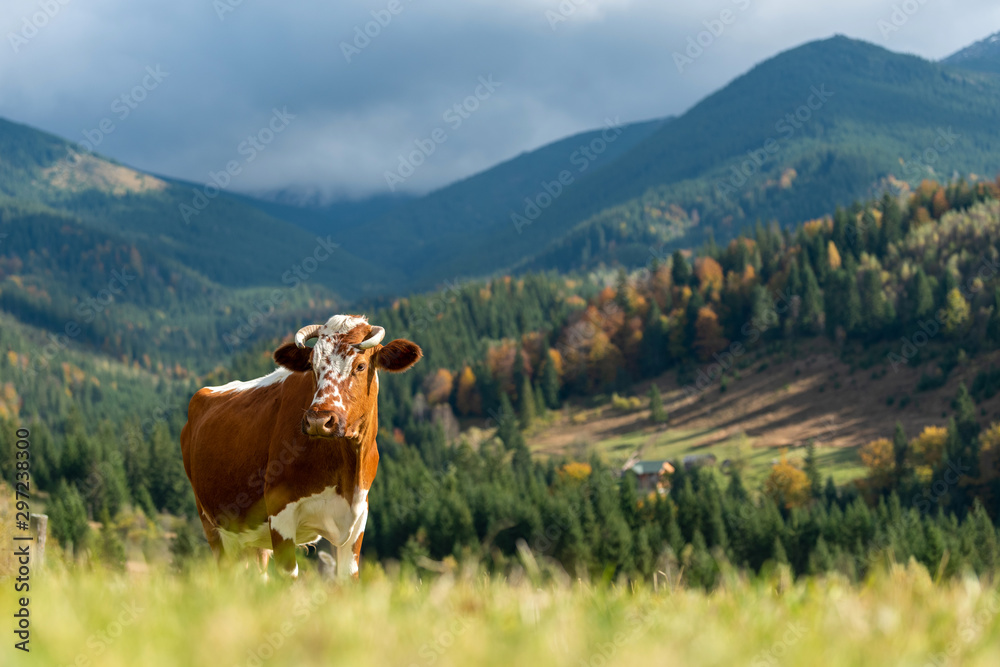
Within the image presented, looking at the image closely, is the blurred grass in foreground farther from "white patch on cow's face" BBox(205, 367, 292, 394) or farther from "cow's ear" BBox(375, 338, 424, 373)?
"white patch on cow's face" BBox(205, 367, 292, 394)

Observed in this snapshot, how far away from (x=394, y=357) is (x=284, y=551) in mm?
2087

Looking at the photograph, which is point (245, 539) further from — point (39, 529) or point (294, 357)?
point (294, 357)

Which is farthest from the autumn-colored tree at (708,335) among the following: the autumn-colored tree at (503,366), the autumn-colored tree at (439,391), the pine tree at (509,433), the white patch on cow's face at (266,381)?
the white patch on cow's face at (266,381)

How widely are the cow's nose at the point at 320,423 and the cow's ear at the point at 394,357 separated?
1042mm

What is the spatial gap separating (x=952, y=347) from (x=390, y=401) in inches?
4362

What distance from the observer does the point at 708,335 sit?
183 metres

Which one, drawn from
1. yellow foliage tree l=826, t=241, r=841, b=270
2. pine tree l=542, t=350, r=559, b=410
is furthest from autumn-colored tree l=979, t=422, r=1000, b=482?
pine tree l=542, t=350, r=559, b=410

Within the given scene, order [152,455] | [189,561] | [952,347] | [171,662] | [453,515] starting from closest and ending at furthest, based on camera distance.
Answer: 1. [171,662]
2. [189,561]
3. [453,515]
4. [152,455]
5. [952,347]

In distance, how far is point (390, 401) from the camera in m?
194

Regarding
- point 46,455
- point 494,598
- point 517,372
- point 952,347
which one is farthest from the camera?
point 517,372

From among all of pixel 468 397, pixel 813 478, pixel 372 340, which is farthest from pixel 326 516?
pixel 468 397

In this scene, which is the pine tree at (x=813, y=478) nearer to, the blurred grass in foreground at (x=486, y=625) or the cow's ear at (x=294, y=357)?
the cow's ear at (x=294, y=357)

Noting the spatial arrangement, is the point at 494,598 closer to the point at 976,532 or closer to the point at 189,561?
the point at 189,561

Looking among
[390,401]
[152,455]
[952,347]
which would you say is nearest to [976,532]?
[952,347]
